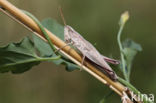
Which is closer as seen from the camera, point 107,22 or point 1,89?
point 1,89

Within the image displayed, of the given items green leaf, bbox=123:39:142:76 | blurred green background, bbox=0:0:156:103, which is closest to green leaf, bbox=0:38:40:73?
green leaf, bbox=123:39:142:76

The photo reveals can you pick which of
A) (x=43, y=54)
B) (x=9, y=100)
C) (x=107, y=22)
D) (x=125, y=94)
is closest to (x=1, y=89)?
(x=9, y=100)

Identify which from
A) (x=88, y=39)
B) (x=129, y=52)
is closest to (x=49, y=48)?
(x=129, y=52)

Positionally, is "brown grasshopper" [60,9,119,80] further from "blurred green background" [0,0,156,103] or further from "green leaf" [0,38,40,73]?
"blurred green background" [0,0,156,103]

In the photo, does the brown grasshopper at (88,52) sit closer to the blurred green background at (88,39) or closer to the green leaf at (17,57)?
the green leaf at (17,57)

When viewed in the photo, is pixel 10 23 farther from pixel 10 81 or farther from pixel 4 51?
pixel 4 51

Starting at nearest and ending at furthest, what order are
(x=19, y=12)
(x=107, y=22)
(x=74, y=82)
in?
(x=19, y=12) → (x=74, y=82) → (x=107, y=22)

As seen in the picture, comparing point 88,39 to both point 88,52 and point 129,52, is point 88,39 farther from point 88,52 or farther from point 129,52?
point 88,52
